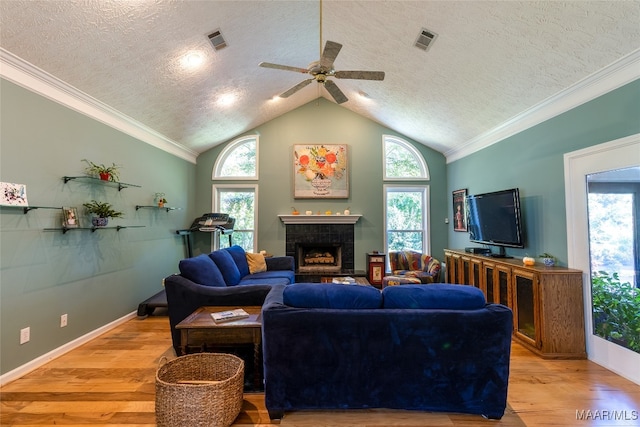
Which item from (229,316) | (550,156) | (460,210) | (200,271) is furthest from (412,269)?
(229,316)

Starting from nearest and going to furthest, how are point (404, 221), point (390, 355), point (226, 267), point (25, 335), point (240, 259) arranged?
point (390, 355) → point (25, 335) → point (226, 267) → point (240, 259) → point (404, 221)

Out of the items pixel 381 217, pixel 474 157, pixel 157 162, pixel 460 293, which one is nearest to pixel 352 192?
pixel 381 217

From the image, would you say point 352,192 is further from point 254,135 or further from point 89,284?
point 89,284

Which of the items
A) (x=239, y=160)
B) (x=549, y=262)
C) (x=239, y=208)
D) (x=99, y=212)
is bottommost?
(x=549, y=262)

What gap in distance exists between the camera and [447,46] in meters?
3.12

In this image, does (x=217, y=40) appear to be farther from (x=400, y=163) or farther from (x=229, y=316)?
(x=400, y=163)

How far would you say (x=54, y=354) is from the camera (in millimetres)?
2791

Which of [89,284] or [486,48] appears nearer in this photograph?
[486,48]

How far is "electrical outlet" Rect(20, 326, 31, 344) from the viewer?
8.16ft

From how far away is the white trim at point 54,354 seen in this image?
2.38 m

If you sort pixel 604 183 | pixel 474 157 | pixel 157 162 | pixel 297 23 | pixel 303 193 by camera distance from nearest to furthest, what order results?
pixel 604 183
pixel 297 23
pixel 157 162
pixel 474 157
pixel 303 193

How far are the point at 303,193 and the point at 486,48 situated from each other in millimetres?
3893

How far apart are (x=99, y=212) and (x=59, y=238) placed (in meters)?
0.47

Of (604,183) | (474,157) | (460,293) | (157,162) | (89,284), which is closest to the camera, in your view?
(460,293)
